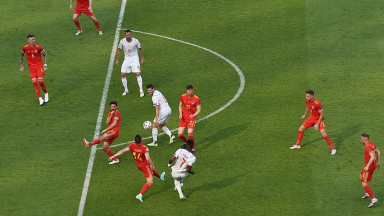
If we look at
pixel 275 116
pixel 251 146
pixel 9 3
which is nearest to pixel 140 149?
pixel 251 146

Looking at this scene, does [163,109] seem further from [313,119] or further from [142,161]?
[313,119]

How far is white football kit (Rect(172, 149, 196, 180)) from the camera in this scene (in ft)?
84.7

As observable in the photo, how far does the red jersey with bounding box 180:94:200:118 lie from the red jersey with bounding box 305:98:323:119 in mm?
3321

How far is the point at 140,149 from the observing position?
26.0 metres

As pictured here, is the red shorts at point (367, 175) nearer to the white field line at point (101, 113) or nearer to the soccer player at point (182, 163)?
the soccer player at point (182, 163)

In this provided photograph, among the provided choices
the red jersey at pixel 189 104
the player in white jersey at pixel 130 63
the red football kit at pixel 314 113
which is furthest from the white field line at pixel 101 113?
the red football kit at pixel 314 113

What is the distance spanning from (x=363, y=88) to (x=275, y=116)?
3714 mm

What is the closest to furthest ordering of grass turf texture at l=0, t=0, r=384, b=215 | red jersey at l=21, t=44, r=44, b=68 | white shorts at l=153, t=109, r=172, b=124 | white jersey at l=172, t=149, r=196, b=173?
white jersey at l=172, t=149, r=196, b=173 → grass turf texture at l=0, t=0, r=384, b=215 → white shorts at l=153, t=109, r=172, b=124 → red jersey at l=21, t=44, r=44, b=68

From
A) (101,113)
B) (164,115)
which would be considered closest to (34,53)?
(101,113)

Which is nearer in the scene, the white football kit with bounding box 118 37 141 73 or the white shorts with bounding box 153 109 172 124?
the white shorts with bounding box 153 109 172 124

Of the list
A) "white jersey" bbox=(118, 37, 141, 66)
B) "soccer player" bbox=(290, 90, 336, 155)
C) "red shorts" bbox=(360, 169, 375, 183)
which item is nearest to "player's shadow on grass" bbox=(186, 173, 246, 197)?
"soccer player" bbox=(290, 90, 336, 155)

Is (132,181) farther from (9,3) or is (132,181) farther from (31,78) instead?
(9,3)

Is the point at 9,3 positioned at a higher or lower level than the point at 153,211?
higher

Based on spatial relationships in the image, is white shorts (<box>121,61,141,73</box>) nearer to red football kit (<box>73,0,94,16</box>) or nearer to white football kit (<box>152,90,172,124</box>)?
white football kit (<box>152,90,172,124</box>)
